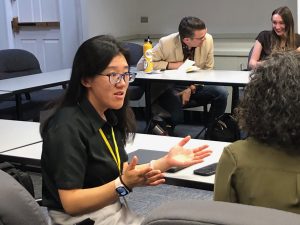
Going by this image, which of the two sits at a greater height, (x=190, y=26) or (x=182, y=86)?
(x=190, y=26)

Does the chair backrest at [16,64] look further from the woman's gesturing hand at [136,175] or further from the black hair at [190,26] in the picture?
the woman's gesturing hand at [136,175]

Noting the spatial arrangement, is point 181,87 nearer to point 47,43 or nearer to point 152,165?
point 47,43

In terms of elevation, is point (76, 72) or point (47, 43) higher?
point (76, 72)

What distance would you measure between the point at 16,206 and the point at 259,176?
0.55 meters

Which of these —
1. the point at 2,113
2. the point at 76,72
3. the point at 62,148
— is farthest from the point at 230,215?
the point at 2,113

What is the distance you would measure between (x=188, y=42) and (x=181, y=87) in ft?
1.34

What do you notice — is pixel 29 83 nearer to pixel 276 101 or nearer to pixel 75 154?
pixel 75 154

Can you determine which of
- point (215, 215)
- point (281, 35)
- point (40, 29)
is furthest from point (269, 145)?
point (40, 29)

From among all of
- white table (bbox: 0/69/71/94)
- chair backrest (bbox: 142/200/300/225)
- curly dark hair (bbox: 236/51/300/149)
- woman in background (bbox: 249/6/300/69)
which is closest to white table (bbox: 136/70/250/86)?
woman in background (bbox: 249/6/300/69)

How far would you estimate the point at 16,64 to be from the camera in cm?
440

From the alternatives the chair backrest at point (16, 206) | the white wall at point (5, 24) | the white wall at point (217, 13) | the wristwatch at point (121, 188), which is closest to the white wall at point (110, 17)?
the white wall at point (217, 13)

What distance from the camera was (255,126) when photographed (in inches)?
45.3

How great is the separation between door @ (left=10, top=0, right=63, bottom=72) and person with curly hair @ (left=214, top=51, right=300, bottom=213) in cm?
477

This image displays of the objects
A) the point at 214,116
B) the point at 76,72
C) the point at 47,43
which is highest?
the point at 76,72
